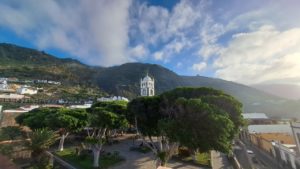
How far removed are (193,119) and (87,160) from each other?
13363mm

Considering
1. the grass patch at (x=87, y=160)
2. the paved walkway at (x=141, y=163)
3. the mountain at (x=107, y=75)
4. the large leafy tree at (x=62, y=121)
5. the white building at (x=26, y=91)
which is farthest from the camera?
the mountain at (x=107, y=75)

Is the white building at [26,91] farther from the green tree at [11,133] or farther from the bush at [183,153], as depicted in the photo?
the bush at [183,153]

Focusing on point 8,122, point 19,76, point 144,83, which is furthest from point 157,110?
point 19,76

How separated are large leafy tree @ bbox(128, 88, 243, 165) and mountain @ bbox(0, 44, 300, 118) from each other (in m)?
83.0

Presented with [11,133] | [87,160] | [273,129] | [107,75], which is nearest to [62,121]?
[87,160]

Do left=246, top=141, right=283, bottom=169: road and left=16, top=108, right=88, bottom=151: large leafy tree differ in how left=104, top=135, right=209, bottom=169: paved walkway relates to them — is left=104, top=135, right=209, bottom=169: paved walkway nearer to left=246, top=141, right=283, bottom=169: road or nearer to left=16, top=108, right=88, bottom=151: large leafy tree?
→ left=16, top=108, right=88, bottom=151: large leafy tree

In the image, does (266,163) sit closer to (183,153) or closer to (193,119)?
(183,153)

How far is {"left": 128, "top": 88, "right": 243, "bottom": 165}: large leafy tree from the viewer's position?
576 inches

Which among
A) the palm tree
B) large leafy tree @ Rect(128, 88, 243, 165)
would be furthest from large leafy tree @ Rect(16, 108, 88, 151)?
large leafy tree @ Rect(128, 88, 243, 165)

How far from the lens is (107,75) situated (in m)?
172

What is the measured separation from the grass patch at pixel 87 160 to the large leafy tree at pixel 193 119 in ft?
17.7

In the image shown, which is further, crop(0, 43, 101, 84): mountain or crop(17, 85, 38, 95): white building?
crop(0, 43, 101, 84): mountain

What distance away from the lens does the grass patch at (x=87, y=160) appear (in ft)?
70.2

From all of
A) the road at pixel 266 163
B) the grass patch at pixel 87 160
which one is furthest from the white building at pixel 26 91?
the road at pixel 266 163
